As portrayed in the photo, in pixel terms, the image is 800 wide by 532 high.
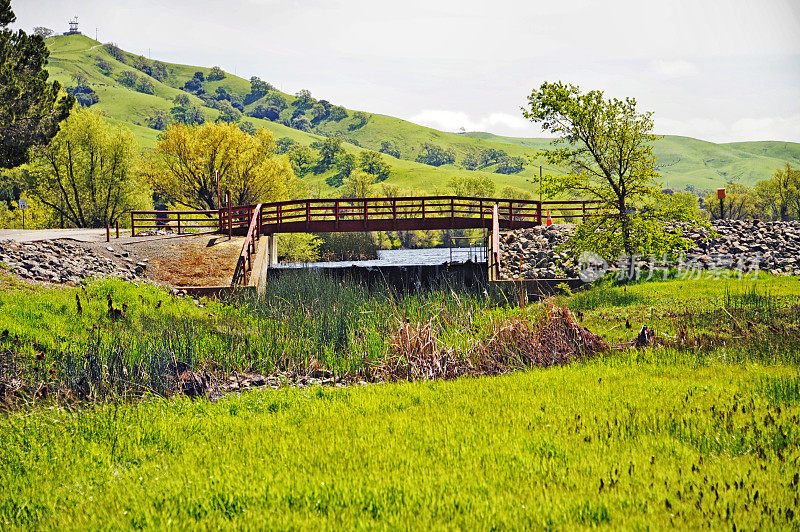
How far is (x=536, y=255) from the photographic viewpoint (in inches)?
1124

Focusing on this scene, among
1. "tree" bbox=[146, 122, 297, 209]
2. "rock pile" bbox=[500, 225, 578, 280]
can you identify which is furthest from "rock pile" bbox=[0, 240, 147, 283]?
"tree" bbox=[146, 122, 297, 209]

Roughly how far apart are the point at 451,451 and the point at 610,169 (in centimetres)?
1852

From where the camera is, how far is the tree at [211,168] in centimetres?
4484

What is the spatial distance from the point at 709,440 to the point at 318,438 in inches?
146

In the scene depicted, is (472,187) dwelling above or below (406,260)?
above

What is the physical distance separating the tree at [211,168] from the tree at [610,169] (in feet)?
96.3

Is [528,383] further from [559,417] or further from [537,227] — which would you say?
[537,227]

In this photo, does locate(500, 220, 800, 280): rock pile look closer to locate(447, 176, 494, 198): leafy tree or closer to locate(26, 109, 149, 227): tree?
locate(26, 109, 149, 227): tree

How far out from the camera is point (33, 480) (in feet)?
16.9

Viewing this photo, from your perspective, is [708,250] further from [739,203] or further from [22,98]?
[739,203]

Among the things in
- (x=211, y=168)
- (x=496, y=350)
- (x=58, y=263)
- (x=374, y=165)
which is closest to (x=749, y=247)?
(x=496, y=350)

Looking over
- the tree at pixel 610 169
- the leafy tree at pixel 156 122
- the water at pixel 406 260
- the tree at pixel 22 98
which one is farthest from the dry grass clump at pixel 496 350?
the leafy tree at pixel 156 122

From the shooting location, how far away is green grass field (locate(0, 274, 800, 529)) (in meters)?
Result: 4.21

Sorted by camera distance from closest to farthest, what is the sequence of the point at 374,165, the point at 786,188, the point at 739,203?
the point at 786,188 → the point at 739,203 → the point at 374,165
